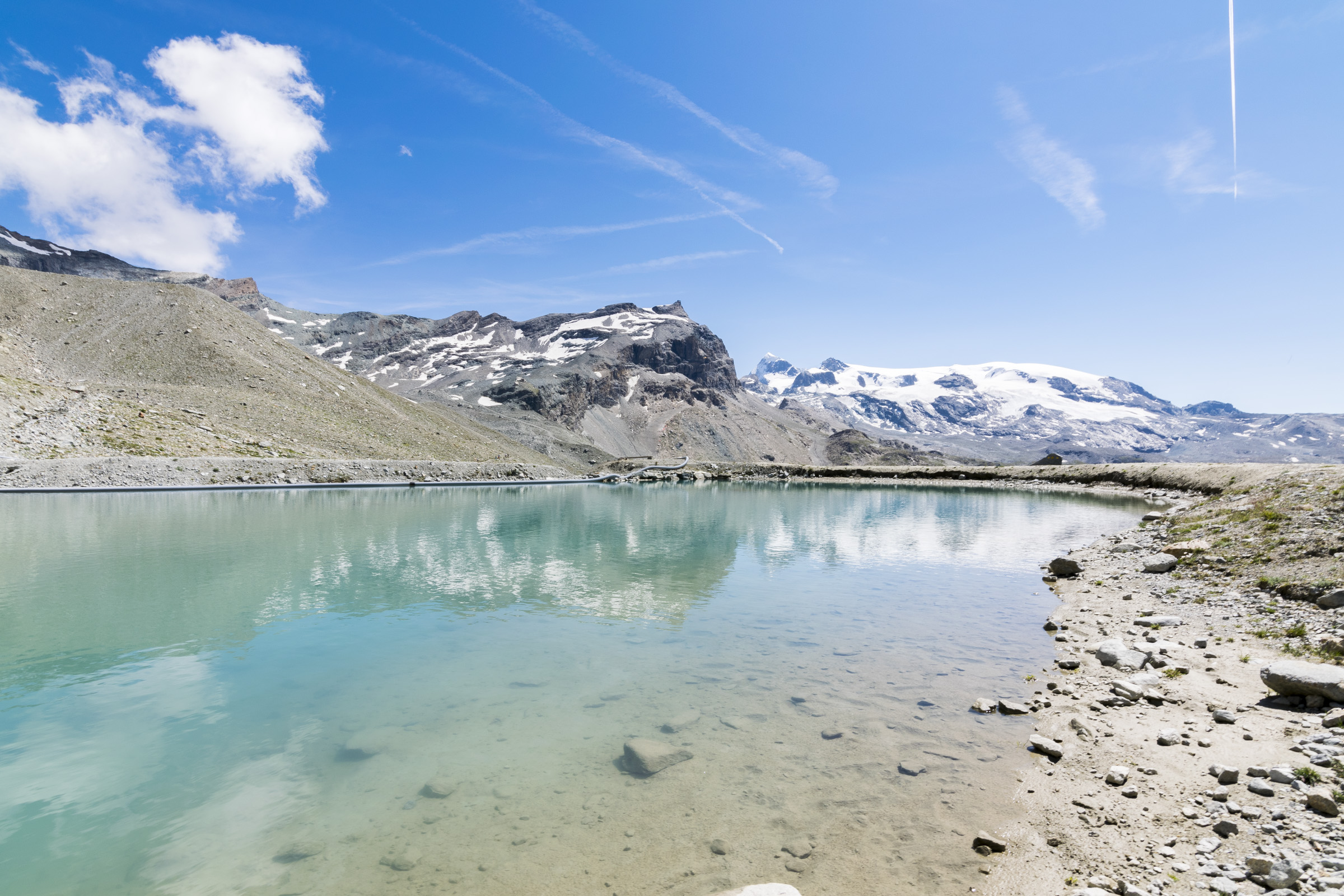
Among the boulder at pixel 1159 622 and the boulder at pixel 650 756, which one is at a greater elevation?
the boulder at pixel 1159 622

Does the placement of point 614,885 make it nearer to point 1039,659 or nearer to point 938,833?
point 938,833

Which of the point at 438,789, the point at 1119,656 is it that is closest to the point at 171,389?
the point at 438,789

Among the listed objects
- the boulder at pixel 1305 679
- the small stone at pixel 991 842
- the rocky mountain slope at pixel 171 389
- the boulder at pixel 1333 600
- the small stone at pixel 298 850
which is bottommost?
the small stone at pixel 298 850

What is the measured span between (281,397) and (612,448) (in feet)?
303

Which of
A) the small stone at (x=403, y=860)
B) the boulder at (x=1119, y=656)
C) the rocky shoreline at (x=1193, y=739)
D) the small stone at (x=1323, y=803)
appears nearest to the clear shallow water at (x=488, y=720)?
the small stone at (x=403, y=860)

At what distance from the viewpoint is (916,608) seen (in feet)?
60.2

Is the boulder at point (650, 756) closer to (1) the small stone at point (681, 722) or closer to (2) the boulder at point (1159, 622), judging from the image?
(1) the small stone at point (681, 722)

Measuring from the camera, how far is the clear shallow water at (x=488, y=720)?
6.64 meters

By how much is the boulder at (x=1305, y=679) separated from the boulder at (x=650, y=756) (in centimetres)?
961

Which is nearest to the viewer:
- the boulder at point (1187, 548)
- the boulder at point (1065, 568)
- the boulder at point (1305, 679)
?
the boulder at point (1305, 679)

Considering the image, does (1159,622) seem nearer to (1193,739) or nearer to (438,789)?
(1193,739)

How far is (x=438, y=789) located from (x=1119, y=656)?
13000 millimetres

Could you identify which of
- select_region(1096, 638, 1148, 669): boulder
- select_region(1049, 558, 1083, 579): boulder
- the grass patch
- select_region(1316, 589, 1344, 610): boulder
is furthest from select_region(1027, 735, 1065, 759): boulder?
select_region(1049, 558, 1083, 579): boulder

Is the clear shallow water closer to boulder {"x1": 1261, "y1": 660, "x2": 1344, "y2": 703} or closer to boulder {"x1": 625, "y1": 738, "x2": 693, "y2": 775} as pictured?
boulder {"x1": 625, "y1": 738, "x2": 693, "y2": 775}
